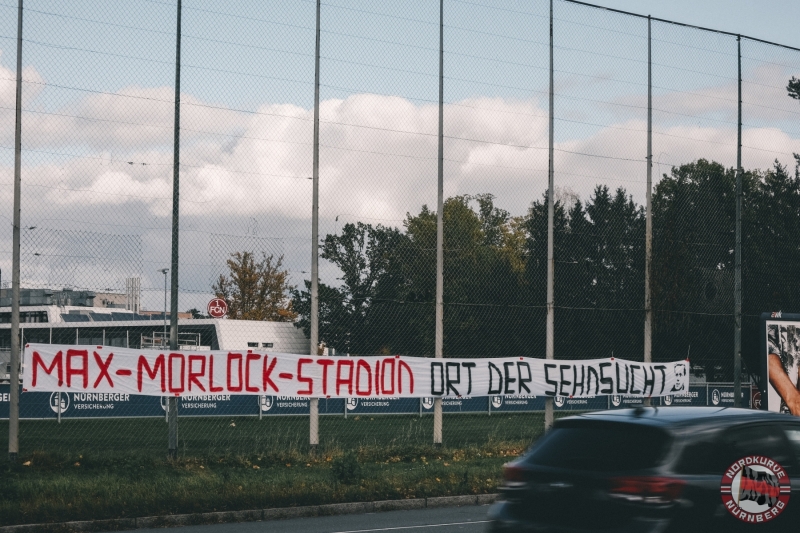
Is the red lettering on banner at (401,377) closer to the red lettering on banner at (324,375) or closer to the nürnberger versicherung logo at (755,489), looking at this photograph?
the red lettering on banner at (324,375)

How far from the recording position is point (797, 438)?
7.67 meters

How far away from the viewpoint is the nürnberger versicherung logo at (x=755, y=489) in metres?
7.21

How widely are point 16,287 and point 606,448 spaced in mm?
13197

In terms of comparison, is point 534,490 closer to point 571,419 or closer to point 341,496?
point 571,419

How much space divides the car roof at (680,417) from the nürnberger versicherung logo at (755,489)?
0.33 m

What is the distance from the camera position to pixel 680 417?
754 centimetres

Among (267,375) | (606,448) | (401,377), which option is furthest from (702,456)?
(401,377)

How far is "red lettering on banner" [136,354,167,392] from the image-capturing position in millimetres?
18438

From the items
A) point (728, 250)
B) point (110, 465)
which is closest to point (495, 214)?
point (728, 250)

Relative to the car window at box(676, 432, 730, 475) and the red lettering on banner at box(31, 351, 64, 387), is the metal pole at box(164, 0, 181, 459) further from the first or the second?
the car window at box(676, 432, 730, 475)

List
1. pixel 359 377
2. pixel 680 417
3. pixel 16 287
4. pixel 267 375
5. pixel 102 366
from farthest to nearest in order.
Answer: pixel 359 377 → pixel 267 375 → pixel 102 366 → pixel 16 287 → pixel 680 417

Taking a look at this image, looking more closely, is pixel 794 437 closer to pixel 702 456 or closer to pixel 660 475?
pixel 702 456

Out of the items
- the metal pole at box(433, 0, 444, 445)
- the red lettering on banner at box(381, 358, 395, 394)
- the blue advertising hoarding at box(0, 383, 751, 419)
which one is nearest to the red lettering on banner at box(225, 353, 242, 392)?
the red lettering on banner at box(381, 358, 395, 394)

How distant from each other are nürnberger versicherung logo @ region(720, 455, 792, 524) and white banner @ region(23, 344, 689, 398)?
43.3ft
